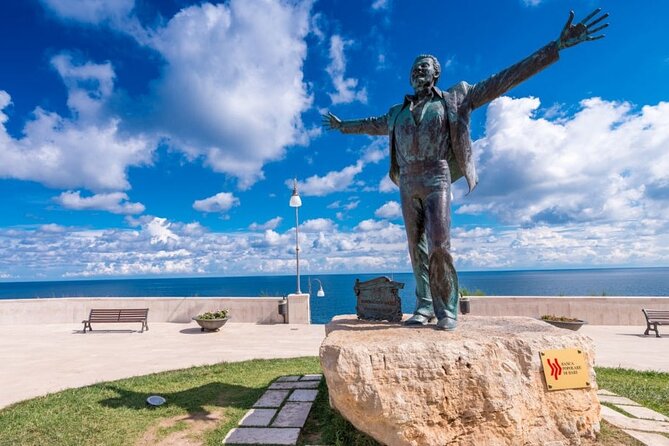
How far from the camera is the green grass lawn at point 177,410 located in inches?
168

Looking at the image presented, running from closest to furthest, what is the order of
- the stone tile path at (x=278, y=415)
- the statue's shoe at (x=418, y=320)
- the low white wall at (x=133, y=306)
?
the stone tile path at (x=278, y=415)
the statue's shoe at (x=418, y=320)
the low white wall at (x=133, y=306)

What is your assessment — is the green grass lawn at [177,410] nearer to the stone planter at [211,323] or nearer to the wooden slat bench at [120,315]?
the stone planter at [211,323]

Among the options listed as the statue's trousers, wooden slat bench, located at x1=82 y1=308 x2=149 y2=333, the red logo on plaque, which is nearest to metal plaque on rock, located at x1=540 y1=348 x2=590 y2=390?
the red logo on plaque

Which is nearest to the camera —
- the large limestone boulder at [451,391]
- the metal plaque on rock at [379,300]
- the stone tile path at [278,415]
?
the large limestone boulder at [451,391]

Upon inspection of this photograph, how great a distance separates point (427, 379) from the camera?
3479mm

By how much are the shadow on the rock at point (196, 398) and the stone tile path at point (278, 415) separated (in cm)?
36

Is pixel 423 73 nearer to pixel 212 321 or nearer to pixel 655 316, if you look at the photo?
pixel 212 321

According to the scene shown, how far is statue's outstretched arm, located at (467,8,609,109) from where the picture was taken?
370 centimetres

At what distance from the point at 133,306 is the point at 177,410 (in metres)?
11.0

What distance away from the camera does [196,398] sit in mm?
5730

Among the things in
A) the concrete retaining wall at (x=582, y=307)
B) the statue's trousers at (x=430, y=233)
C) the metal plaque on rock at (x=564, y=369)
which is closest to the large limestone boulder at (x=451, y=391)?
the metal plaque on rock at (x=564, y=369)

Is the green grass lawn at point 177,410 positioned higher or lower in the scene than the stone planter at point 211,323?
lower

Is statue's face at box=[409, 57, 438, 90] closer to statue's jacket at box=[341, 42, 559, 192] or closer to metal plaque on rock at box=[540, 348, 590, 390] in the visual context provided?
statue's jacket at box=[341, 42, 559, 192]

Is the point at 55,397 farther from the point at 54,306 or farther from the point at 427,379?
the point at 54,306
